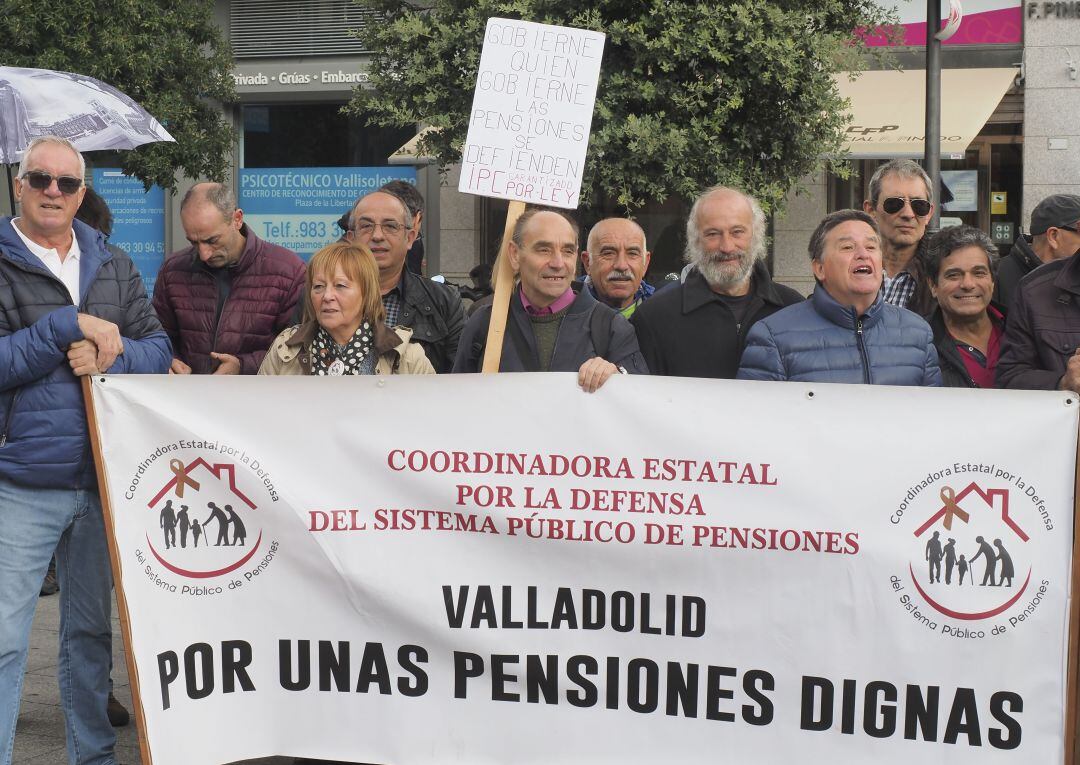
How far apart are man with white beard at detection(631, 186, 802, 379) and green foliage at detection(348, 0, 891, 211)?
20.7ft

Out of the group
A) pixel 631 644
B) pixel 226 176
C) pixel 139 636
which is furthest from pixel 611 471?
pixel 226 176

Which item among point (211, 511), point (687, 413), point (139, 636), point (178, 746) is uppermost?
point (687, 413)

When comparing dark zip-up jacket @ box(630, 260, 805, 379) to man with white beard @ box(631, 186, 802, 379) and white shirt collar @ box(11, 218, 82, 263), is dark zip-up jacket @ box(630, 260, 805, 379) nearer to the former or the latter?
man with white beard @ box(631, 186, 802, 379)

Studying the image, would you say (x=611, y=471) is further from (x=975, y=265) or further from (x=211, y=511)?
(x=975, y=265)

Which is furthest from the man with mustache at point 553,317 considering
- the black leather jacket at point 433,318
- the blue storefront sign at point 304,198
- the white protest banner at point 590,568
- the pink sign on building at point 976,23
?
the blue storefront sign at point 304,198

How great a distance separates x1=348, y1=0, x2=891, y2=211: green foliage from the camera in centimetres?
1070

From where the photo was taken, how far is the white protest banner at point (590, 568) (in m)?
3.61

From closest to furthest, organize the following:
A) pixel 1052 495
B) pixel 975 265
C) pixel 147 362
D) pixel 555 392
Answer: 1. pixel 1052 495
2. pixel 555 392
3. pixel 147 362
4. pixel 975 265

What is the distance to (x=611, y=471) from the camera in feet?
12.5

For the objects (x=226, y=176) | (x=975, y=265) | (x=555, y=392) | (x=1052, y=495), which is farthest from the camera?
(x=226, y=176)

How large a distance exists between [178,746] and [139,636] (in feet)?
1.17

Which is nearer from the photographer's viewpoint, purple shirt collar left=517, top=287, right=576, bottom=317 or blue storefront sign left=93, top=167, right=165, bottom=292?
purple shirt collar left=517, top=287, right=576, bottom=317

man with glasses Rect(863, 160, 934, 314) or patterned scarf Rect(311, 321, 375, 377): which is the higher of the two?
man with glasses Rect(863, 160, 934, 314)

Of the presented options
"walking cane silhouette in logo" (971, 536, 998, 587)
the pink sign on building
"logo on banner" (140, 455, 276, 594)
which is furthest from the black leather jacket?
the pink sign on building
